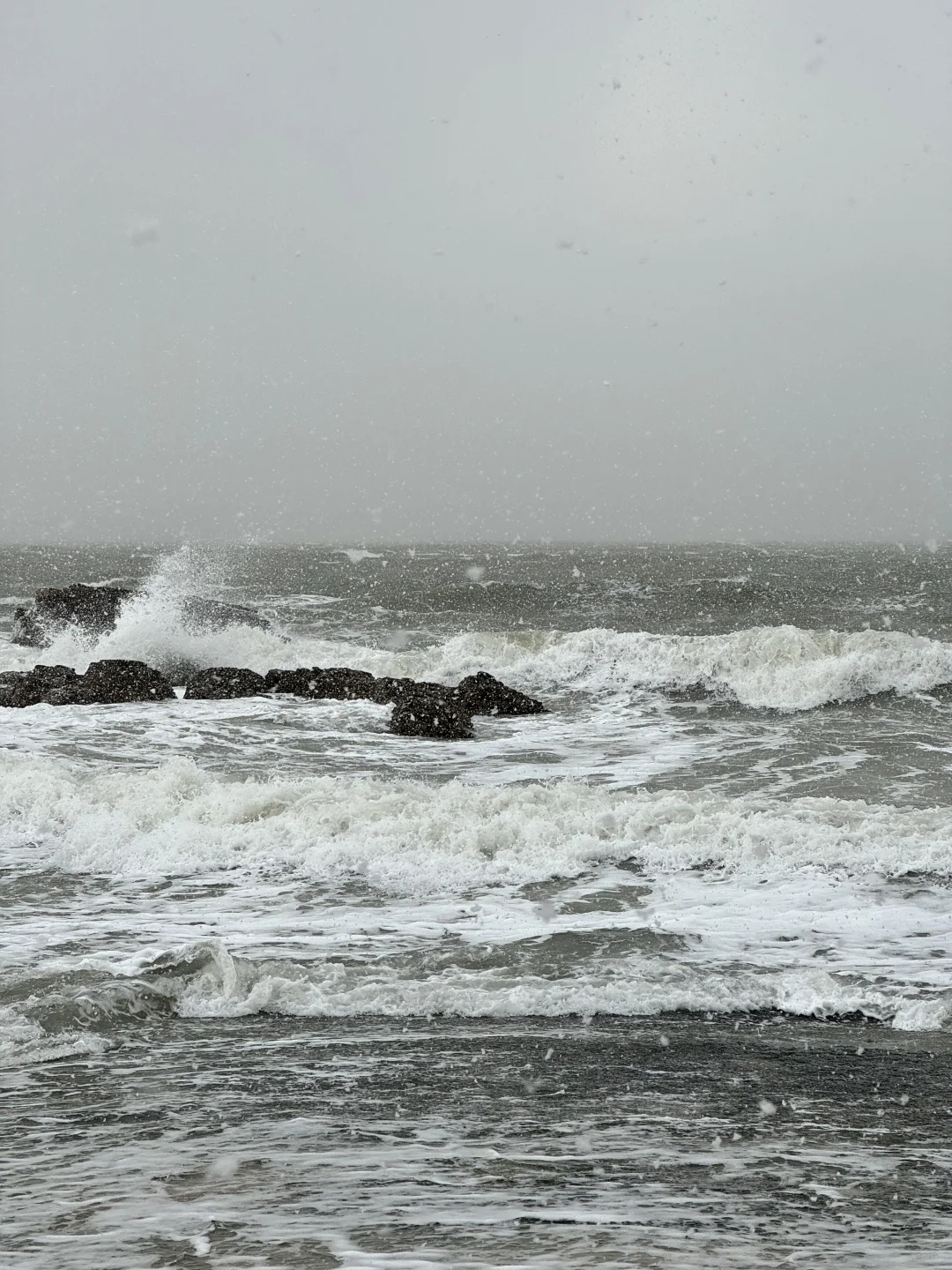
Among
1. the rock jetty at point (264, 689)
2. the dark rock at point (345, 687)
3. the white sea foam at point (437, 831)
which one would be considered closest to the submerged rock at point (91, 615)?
the rock jetty at point (264, 689)

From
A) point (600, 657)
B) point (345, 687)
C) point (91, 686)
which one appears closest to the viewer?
point (91, 686)

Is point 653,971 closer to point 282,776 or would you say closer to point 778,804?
point 778,804

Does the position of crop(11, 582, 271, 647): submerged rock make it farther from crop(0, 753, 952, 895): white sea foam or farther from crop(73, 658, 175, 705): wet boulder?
crop(0, 753, 952, 895): white sea foam

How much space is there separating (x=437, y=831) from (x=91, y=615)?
1697cm

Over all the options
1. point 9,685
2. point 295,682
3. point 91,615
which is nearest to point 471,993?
point 295,682

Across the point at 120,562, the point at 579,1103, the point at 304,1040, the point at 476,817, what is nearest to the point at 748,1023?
the point at 579,1103

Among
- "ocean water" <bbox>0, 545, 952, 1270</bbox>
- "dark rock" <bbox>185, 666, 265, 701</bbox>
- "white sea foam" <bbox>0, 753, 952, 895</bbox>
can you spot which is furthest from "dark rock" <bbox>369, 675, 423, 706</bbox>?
"white sea foam" <bbox>0, 753, 952, 895</bbox>

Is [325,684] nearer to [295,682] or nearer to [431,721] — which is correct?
[295,682]

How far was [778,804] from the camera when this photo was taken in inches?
377

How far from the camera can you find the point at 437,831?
8977 mm

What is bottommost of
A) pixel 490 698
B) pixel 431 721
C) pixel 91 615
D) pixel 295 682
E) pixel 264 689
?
pixel 431 721

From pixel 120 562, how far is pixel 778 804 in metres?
53.8

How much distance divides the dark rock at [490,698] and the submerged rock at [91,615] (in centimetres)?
864

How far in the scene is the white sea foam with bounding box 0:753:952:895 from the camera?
834 centimetres
